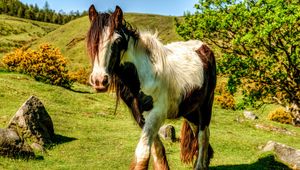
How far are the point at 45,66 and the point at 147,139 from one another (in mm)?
31186

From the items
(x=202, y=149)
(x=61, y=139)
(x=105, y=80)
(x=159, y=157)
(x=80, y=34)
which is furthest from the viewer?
(x=80, y=34)

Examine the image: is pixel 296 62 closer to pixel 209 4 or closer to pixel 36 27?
pixel 209 4

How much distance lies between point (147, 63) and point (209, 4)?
1354 cm

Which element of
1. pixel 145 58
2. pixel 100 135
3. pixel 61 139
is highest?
pixel 145 58

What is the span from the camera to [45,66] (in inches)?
1469

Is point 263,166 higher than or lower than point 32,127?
lower

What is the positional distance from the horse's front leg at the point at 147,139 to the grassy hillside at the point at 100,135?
18.4 ft

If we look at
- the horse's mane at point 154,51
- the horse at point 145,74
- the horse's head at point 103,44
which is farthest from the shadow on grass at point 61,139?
the horse's head at point 103,44

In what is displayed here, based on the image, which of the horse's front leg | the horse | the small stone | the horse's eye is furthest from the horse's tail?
the small stone

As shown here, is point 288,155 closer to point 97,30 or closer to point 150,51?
point 150,51

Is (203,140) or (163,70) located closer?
(163,70)

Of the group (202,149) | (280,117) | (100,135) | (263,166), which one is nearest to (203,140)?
(202,149)

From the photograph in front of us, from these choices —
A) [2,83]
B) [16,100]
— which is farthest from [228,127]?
[2,83]

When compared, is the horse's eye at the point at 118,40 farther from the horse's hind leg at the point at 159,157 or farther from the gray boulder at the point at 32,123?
the gray boulder at the point at 32,123
